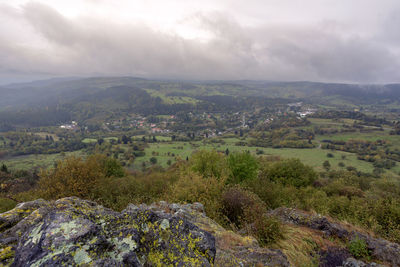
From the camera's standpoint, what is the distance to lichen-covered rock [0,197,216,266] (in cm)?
356

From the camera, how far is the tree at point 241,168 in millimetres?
25688

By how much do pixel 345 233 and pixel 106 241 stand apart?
12331 millimetres

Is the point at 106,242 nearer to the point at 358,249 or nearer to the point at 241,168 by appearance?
the point at 358,249

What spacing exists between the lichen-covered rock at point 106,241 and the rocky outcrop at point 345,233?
6.87 m

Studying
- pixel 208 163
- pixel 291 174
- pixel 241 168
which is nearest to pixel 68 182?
pixel 208 163

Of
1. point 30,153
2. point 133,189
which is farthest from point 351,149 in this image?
point 30,153

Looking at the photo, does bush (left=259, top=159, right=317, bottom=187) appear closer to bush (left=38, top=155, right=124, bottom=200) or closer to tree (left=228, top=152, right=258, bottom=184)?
tree (left=228, top=152, right=258, bottom=184)

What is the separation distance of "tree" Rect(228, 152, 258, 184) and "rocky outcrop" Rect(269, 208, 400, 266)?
1250 cm

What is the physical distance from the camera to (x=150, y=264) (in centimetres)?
410

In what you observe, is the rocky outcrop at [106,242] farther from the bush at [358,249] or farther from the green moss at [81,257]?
the bush at [358,249]

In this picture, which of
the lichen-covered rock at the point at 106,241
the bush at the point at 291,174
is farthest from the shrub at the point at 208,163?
the lichen-covered rock at the point at 106,241

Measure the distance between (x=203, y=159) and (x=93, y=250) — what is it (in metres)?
22.5

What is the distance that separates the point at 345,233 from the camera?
9906 mm

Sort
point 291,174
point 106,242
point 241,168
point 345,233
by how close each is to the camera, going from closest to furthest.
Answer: point 106,242, point 345,233, point 241,168, point 291,174
